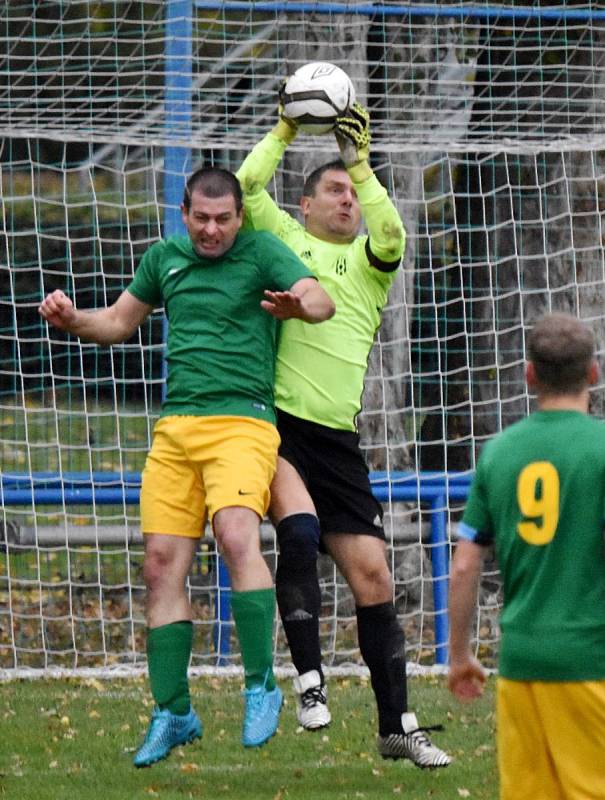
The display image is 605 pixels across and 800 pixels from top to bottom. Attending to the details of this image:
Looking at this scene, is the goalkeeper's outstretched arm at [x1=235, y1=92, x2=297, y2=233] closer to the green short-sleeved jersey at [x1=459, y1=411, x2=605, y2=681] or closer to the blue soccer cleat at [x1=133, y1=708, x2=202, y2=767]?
the blue soccer cleat at [x1=133, y1=708, x2=202, y2=767]

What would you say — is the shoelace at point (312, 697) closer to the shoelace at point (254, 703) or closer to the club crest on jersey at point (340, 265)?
the shoelace at point (254, 703)

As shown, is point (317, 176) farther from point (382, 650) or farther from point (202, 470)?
point (382, 650)

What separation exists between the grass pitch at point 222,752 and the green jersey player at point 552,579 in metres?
2.03

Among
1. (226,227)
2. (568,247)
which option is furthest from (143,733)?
(568,247)

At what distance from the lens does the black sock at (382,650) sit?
6469 mm

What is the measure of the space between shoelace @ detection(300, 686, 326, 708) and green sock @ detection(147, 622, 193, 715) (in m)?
0.41

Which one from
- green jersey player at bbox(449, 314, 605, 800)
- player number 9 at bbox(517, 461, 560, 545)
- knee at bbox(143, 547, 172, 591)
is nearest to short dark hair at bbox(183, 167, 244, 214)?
knee at bbox(143, 547, 172, 591)

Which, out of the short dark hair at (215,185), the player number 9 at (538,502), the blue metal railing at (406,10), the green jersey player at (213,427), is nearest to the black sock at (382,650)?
the green jersey player at (213,427)

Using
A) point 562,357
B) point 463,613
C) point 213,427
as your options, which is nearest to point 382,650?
point 213,427

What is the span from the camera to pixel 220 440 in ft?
20.4

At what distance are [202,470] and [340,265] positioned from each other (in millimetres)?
1125

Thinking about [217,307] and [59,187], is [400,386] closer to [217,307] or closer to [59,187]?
[217,307]

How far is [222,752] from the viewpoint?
6934 mm

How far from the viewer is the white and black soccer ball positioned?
6508mm
